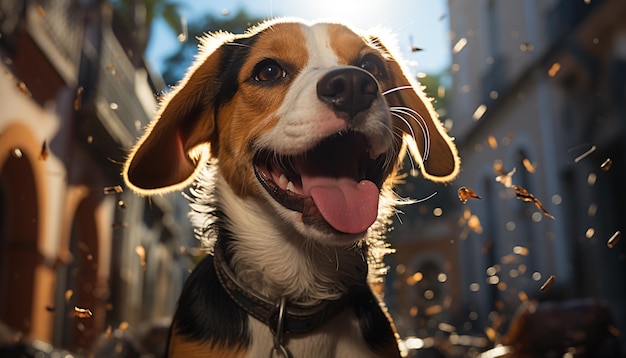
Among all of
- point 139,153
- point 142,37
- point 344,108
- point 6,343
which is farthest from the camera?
point 142,37

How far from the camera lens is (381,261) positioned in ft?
9.16

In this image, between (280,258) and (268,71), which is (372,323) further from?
(268,71)

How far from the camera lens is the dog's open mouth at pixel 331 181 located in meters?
2.01

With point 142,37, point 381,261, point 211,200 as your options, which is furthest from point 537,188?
point 211,200

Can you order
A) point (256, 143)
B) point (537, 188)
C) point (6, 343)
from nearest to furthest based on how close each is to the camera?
point (256, 143) < point (6, 343) < point (537, 188)

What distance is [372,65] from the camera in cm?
248

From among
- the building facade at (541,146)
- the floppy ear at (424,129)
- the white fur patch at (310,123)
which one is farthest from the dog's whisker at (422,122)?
the building facade at (541,146)

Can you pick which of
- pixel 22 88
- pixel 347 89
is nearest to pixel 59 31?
pixel 22 88

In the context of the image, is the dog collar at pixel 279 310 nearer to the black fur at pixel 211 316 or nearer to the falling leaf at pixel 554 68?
the black fur at pixel 211 316

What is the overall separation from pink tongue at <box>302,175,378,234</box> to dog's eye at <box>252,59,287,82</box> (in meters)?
0.43

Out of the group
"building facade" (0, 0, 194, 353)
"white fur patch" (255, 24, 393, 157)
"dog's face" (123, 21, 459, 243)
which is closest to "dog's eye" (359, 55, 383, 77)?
"dog's face" (123, 21, 459, 243)

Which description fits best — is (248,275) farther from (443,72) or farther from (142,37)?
(142,37)

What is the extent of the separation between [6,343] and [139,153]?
265 cm

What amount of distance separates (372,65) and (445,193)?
11.2ft
